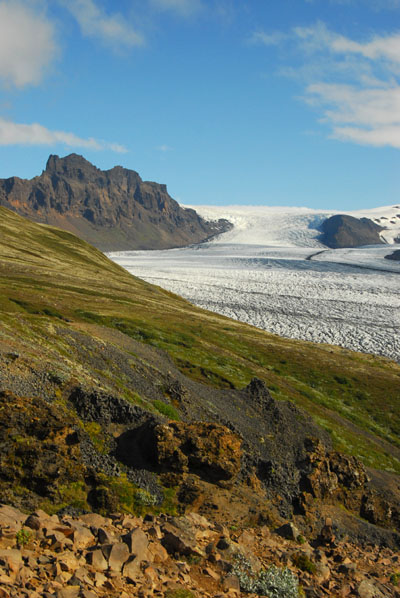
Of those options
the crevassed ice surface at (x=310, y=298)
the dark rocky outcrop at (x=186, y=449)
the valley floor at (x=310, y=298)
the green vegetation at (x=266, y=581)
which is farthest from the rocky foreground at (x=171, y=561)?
the valley floor at (x=310, y=298)

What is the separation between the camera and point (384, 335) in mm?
77438

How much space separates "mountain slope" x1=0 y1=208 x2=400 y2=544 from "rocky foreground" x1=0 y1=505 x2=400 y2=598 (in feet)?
4.54

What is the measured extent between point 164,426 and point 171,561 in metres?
5.51

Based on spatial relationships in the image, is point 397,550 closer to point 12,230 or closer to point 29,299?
point 29,299

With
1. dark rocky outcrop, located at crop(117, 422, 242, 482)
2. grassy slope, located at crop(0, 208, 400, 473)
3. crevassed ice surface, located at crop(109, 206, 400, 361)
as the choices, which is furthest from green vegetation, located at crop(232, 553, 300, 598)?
crevassed ice surface, located at crop(109, 206, 400, 361)

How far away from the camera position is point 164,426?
54.1 ft

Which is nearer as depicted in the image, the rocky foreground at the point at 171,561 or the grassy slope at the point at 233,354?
the rocky foreground at the point at 171,561

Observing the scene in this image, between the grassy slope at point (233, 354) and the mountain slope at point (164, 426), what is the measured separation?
0.69 ft

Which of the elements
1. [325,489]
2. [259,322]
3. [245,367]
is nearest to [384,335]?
[259,322]

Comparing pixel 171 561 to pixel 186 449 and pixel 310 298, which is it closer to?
pixel 186 449

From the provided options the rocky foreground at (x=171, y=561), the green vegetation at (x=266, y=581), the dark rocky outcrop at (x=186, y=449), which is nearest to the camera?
the rocky foreground at (x=171, y=561)

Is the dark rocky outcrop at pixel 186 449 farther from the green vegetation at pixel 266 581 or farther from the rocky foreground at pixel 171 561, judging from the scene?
the green vegetation at pixel 266 581

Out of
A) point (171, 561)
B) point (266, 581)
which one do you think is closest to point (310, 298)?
point (266, 581)

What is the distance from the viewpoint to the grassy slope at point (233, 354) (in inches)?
1244
